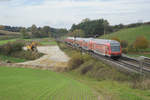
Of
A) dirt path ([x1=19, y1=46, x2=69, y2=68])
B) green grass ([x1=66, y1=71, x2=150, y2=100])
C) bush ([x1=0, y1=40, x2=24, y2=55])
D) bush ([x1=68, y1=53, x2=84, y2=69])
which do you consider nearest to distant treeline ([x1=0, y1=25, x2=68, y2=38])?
bush ([x1=0, y1=40, x2=24, y2=55])

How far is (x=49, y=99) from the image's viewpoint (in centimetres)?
1116

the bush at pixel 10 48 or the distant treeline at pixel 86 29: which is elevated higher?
the distant treeline at pixel 86 29

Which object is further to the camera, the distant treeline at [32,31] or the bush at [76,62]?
the distant treeline at [32,31]

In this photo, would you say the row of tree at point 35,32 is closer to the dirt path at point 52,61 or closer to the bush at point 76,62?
the dirt path at point 52,61

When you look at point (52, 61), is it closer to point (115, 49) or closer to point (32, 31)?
point (115, 49)

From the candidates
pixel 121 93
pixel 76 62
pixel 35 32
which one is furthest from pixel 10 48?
pixel 35 32

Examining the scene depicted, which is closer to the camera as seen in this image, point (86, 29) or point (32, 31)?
point (86, 29)

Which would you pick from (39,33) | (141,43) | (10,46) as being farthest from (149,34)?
(39,33)

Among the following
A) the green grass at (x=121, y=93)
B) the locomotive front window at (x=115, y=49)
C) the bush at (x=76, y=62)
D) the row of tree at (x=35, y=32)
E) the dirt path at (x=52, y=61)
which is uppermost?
the row of tree at (x=35, y=32)

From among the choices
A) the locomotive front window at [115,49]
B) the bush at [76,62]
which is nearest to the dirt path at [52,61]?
the bush at [76,62]

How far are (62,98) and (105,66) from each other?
16.6 meters

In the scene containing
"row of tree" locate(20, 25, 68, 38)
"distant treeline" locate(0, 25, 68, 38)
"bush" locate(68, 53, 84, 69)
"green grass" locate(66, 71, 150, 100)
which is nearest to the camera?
"green grass" locate(66, 71, 150, 100)

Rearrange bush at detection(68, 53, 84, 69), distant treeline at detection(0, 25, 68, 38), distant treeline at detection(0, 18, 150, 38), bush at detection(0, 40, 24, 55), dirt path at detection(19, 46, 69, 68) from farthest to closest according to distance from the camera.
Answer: distant treeline at detection(0, 25, 68, 38)
distant treeline at detection(0, 18, 150, 38)
bush at detection(0, 40, 24, 55)
dirt path at detection(19, 46, 69, 68)
bush at detection(68, 53, 84, 69)

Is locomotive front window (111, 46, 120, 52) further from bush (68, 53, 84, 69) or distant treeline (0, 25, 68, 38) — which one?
distant treeline (0, 25, 68, 38)
